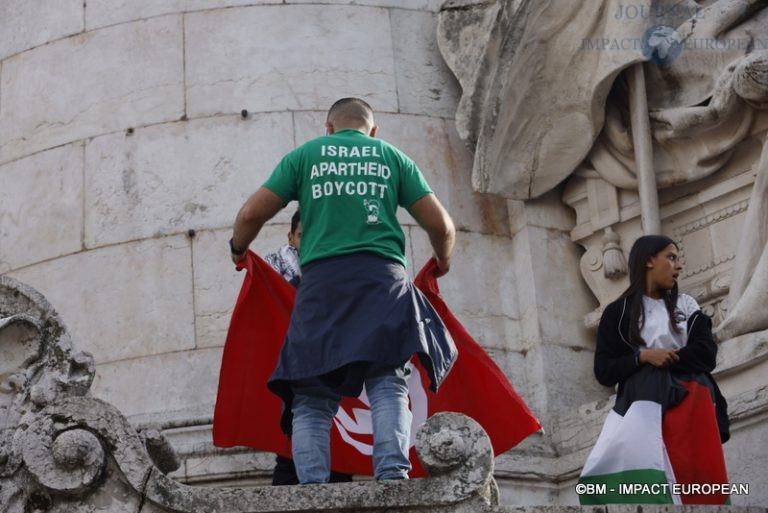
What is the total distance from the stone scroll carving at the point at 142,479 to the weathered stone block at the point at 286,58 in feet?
15.4

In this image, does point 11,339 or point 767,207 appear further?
point 767,207

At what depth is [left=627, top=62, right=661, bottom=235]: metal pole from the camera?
13.4 metres

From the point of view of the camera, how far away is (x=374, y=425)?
9875 millimetres

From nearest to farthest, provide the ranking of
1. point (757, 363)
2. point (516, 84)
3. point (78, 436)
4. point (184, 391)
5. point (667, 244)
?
point (78, 436)
point (667, 244)
point (757, 363)
point (184, 391)
point (516, 84)

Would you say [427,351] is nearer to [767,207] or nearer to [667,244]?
[667,244]

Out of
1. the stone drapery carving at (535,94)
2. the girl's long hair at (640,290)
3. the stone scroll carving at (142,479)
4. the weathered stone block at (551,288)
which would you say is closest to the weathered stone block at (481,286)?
the weathered stone block at (551,288)

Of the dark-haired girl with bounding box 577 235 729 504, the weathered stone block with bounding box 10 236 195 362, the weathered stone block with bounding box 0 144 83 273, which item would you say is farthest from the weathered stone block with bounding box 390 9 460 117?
the dark-haired girl with bounding box 577 235 729 504

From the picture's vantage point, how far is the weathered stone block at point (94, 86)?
560 inches

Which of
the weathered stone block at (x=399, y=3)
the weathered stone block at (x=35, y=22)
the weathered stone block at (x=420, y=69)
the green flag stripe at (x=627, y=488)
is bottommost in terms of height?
the green flag stripe at (x=627, y=488)

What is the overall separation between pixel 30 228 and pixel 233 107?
4.87ft

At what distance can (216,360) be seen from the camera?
43.1 feet

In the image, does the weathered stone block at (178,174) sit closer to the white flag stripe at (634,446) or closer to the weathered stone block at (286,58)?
the weathered stone block at (286,58)

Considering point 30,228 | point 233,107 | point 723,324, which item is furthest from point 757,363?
point 30,228

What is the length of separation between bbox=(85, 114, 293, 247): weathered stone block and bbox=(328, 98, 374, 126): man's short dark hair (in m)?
3.00
